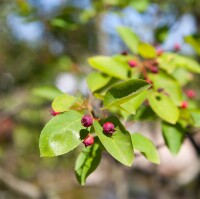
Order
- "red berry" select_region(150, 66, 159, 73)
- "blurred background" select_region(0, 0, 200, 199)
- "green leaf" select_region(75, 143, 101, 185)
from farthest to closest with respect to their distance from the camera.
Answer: "blurred background" select_region(0, 0, 200, 199) < "red berry" select_region(150, 66, 159, 73) < "green leaf" select_region(75, 143, 101, 185)

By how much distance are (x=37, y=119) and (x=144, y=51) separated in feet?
12.3

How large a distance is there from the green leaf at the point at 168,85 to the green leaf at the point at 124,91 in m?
0.33

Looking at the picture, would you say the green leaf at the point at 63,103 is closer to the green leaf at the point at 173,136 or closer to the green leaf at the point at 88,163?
the green leaf at the point at 88,163

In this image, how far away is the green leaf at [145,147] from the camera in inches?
37.5

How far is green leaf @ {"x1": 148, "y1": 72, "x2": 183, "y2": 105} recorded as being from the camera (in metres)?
1.12

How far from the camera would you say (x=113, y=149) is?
0.77 meters

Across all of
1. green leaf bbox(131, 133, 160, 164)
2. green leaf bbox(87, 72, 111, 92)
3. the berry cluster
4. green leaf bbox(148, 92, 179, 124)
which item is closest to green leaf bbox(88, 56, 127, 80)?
green leaf bbox(87, 72, 111, 92)

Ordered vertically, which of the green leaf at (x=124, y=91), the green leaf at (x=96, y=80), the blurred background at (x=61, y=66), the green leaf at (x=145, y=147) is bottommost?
the blurred background at (x=61, y=66)

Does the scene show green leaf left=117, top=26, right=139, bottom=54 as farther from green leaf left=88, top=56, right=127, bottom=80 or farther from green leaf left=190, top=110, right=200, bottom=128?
green leaf left=190, top=110, right=200, bottom=128

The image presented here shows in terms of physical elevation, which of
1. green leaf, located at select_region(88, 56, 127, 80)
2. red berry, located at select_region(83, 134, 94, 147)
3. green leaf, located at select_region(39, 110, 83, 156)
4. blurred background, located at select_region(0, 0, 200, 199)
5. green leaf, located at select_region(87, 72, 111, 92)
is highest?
green leaf, located at select_region(39, 110, 83, 156)

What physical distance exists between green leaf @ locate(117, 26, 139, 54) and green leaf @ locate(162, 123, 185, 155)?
1.28 feet

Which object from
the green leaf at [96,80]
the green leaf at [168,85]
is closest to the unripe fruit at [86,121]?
the green leaf at [96,80]

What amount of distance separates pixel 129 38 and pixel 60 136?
2.41 ft

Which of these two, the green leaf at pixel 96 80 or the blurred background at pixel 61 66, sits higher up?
the green leaf at pixel 96 80
